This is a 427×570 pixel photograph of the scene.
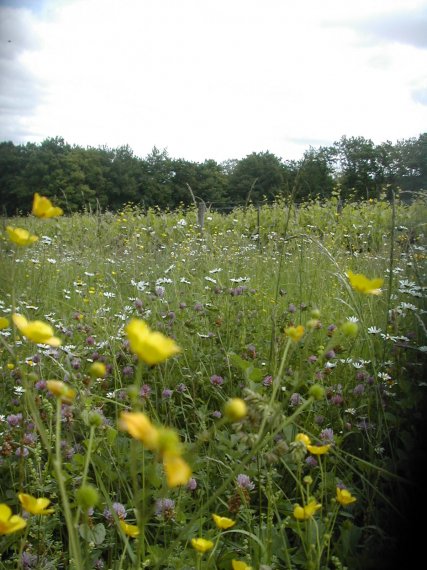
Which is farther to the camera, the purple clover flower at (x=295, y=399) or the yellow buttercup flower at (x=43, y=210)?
the purple clover flower at (x=295, y=399)

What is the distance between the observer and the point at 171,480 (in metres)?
0.35

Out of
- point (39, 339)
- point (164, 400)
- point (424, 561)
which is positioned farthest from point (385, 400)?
point (39, 339)

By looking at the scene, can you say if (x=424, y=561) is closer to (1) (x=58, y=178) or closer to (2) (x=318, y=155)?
(1) (x=58, y=178)

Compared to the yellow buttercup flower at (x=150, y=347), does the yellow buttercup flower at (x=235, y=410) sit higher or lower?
lower

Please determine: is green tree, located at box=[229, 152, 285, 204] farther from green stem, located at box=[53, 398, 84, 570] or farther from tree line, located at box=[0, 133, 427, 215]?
green stem, located at box=[53, 398, 84, 570]

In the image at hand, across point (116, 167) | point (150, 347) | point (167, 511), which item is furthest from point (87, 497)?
point (116, 167)

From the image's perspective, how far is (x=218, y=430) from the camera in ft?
4.91

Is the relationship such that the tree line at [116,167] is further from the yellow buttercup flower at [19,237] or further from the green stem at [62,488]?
the green stem at [62,488]

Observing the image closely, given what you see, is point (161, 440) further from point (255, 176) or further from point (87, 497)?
point (255, 176)

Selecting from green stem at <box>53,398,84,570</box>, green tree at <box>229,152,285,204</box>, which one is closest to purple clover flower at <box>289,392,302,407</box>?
green stem at <box>53,398,84,570</box>

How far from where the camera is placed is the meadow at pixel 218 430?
64cm

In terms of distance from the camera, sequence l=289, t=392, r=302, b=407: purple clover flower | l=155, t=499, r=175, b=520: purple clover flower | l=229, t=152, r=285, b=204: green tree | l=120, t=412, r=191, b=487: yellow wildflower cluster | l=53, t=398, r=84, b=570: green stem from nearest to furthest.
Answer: l=120, t=412, r=191, b=487: yellow wildflower cluster < l=53, t=398, r=84, b=570: green stem < l=155, t=499, r=175, b=520: purple clover flower < l=289, t=392, r=302, b=407: purple clover flower < l=229, t=152, r=285, b=204: green tree

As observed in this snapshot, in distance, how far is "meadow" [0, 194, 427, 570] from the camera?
64cm

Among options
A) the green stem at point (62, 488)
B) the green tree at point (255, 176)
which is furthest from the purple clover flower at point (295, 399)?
the green tree at point (255, 176)
